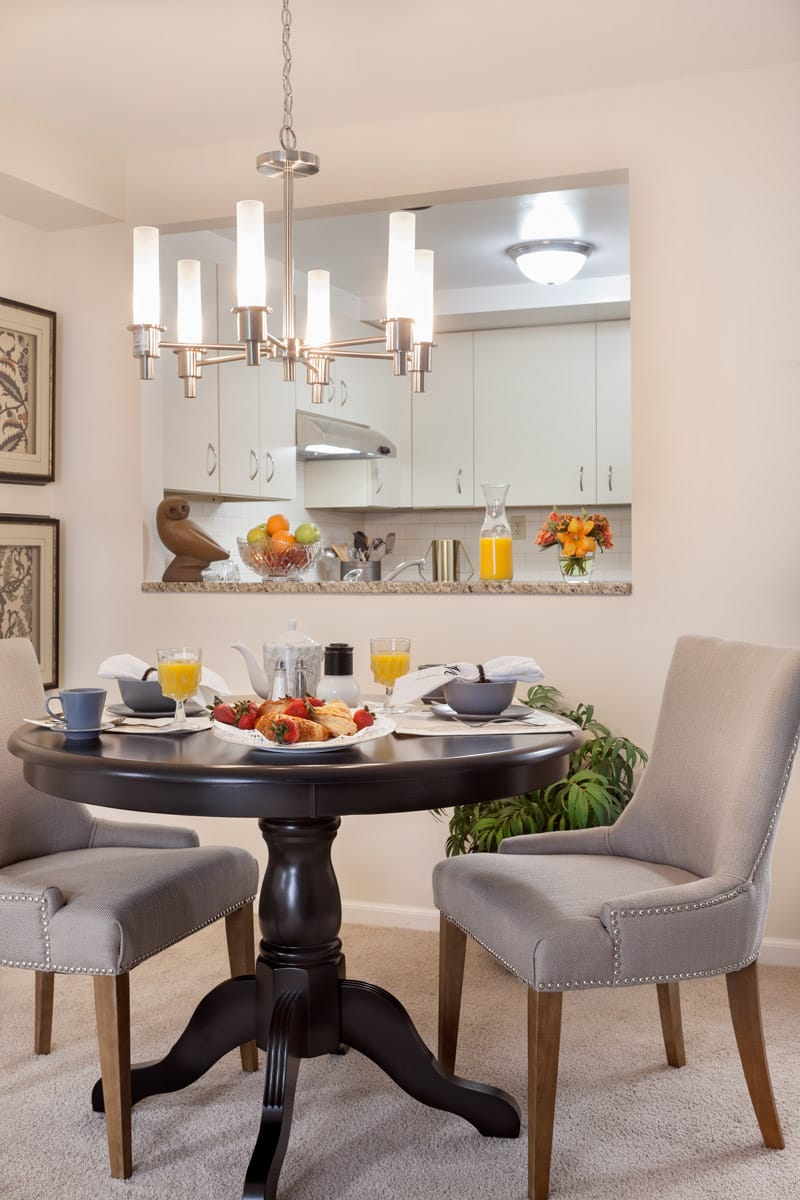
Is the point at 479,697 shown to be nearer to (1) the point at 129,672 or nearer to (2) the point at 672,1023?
(1) the point at 129,672

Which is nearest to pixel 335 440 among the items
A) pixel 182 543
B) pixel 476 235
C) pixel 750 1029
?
pixel 476 235

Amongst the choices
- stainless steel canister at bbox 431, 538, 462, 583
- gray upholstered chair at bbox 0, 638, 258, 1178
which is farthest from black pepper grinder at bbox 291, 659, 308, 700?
stainless steel canister at bbox 431, 538, 462, 583

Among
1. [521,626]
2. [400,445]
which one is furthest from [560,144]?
[400,445]

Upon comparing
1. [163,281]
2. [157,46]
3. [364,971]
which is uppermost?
[157,46]

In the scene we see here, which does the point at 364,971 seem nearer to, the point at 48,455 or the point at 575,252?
the point at 48,455

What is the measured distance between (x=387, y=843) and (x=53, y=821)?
1.27 meters

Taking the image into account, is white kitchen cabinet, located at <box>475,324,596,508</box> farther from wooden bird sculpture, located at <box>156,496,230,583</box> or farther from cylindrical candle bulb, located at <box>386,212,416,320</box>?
cylindrical candle bulb, located at <box>386,212,416,320</box>

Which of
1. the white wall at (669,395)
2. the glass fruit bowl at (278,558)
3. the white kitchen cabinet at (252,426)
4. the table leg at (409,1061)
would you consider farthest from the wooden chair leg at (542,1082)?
the white kitchen cabinet at (252,426)

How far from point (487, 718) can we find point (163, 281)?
2.54 m

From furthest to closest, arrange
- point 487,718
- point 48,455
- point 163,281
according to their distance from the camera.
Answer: point 163,281
point 48,455
point 487,718

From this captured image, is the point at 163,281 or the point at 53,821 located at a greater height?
the point at 163,281

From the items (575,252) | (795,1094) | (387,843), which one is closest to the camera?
(795,1094)

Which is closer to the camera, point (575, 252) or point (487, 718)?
point (487, 718)

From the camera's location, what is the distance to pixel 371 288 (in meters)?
5.76
